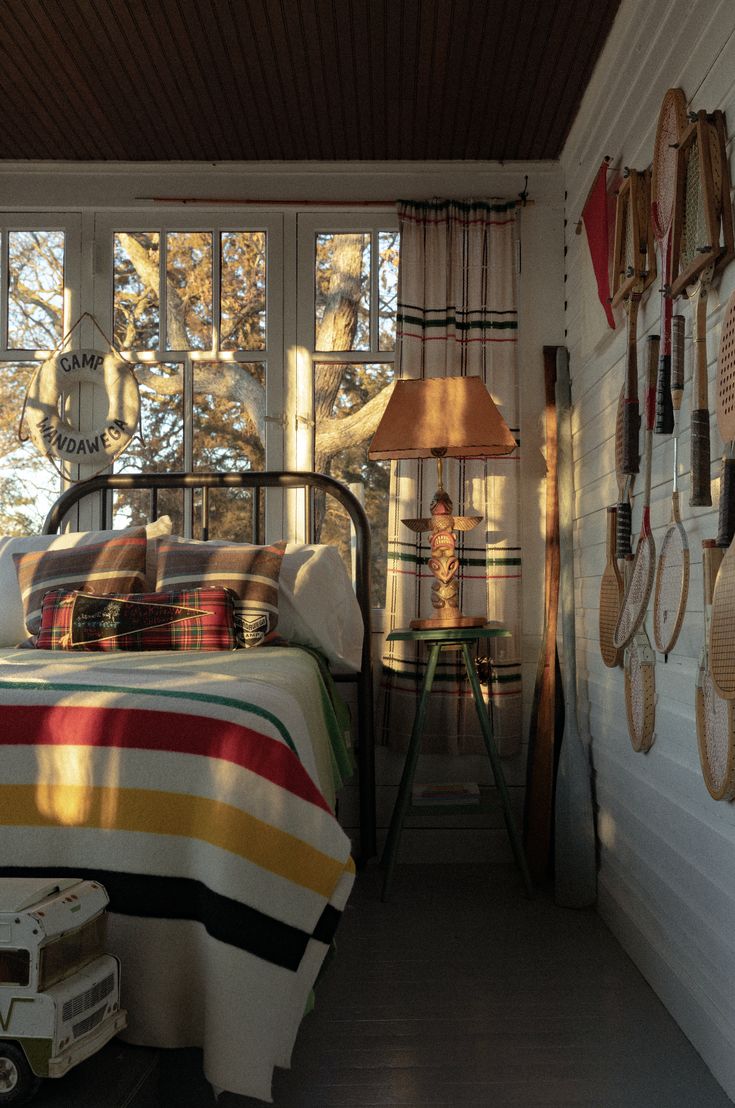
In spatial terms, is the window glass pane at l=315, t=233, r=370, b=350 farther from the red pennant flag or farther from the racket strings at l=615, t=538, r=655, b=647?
the racket strings at l=615, t=538, r=655, b=647

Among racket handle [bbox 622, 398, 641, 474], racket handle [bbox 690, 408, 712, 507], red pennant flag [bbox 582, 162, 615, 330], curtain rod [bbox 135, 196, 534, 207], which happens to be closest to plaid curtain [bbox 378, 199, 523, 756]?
curtain rod [bbox 135, 196, 534, 207]

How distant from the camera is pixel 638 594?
87.3 inches

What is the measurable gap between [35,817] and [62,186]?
9.23 feet

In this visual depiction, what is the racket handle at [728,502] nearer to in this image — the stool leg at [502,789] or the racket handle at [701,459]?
the racket handle at [701,459]

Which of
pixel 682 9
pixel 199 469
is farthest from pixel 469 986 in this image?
pixel 682 9

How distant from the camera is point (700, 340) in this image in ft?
6.15

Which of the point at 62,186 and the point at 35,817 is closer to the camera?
the point at 35,817

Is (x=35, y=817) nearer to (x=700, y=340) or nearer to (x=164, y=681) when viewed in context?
(x=164, y=681)

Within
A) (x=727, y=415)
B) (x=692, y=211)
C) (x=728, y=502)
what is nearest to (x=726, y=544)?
(x=728, y=502)

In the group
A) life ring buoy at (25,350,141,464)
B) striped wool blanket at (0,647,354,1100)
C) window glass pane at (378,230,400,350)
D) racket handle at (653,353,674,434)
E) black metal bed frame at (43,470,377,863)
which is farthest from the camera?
→ window glass pane at (378,230,400,350)

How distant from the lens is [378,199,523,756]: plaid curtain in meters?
3.36

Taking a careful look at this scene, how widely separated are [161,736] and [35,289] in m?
2.61

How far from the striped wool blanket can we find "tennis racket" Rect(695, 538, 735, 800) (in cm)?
68

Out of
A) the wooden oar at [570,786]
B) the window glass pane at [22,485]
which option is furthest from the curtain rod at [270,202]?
the wooden oar at [570,786]
